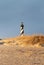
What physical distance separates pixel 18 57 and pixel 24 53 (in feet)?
4.48

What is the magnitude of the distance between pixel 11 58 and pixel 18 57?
0.55 m

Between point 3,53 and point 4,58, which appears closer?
point 4,58

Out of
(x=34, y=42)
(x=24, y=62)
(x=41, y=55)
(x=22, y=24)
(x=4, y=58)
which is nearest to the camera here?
(x=24, y=62)

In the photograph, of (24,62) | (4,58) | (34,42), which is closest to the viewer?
(24,62)

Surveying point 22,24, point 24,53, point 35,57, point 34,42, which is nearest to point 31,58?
point 35,57

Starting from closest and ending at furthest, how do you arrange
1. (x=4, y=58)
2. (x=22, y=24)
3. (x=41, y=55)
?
(x=4, y=58)
(x=41, y=55)
(x=22, y=24)

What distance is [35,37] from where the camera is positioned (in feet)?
74.0

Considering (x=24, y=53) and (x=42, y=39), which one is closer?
(x=24, y=53)

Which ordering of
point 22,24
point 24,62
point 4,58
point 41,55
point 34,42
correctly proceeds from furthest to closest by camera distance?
point 22,24
point 34,42
point 41,55
point 4,58
point 24,62

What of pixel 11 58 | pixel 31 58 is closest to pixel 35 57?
pixel 31 58

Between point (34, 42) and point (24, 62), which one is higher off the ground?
point (24, 62)

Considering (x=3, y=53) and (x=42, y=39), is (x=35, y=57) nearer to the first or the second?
(x=3, y=53)

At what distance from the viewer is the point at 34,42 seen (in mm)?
21516

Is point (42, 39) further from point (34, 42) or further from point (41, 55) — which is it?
point (41, 55)
